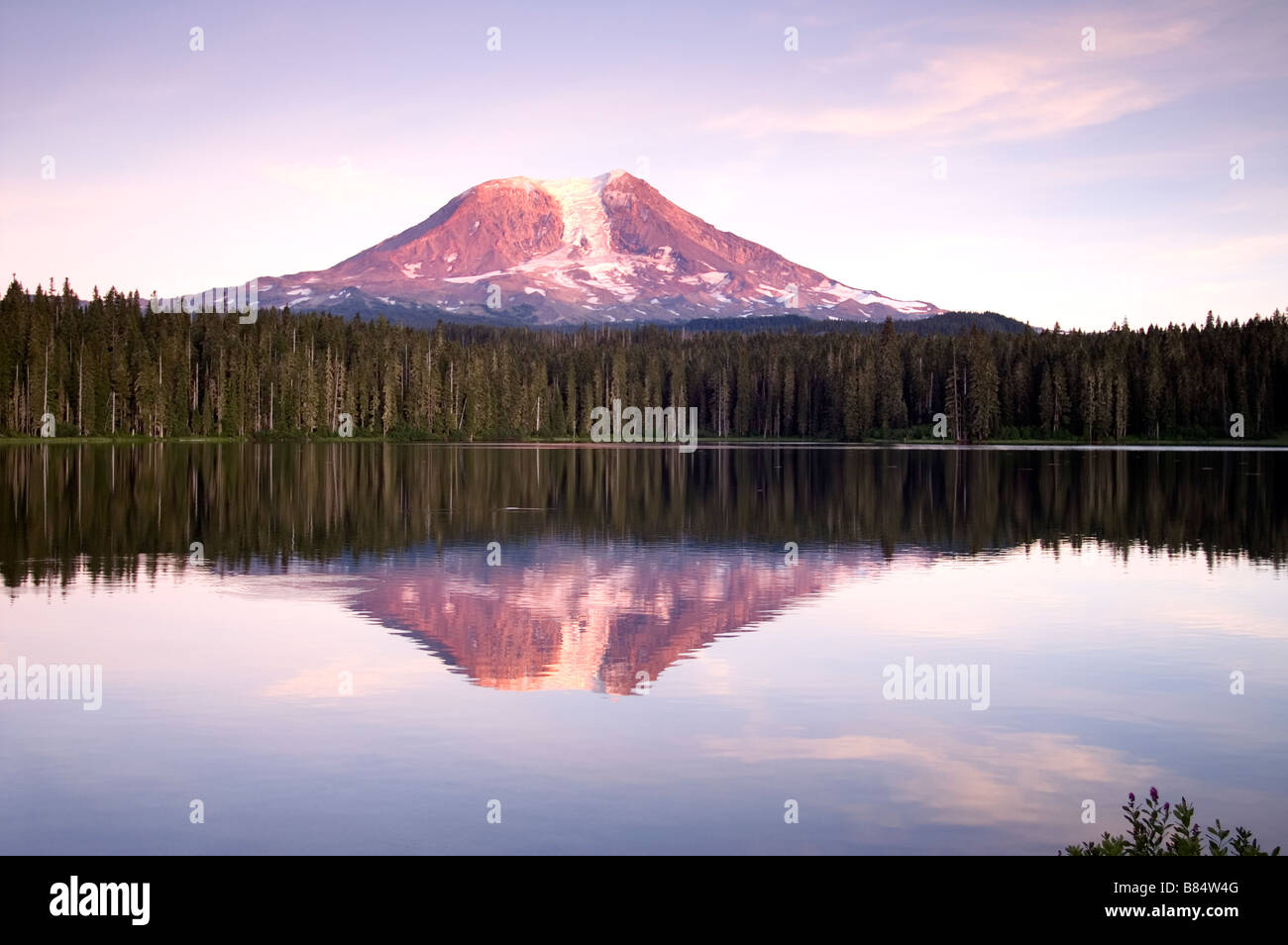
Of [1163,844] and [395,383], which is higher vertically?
[395,383]

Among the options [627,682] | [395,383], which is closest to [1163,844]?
A: [627,682]

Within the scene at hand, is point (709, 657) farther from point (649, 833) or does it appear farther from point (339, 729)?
point (649, 833)

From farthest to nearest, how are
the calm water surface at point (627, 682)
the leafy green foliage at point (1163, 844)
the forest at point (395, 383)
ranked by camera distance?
the forest at point (395, 383) < the calm water surface at point (627, 682) < the leafy green foliage at point (1163, 844)

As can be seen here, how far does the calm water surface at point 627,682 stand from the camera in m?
13.2

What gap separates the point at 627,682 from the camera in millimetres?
19672

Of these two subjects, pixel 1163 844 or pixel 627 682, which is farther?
pixel 627 682

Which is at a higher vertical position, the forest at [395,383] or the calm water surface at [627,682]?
the forest at [395,383]

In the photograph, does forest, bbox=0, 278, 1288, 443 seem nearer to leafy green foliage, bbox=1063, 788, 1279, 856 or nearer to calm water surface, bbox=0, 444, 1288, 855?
calm water surface, bbox=0, 444, 1288, 855

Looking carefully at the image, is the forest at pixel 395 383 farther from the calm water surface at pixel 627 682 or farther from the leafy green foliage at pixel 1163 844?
the leafy green foliage at pixel 1163 844

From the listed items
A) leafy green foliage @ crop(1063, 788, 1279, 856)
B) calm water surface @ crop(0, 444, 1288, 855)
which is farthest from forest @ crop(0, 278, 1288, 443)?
leafy green foliage @ crop(1063, 788, 1279, 856)

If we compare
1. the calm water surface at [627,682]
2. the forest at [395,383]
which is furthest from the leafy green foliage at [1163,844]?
the forest at [395,383]

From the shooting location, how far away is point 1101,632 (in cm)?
2458

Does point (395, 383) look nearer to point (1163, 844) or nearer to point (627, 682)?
point (627, 682)

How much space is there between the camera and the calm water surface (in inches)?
520
